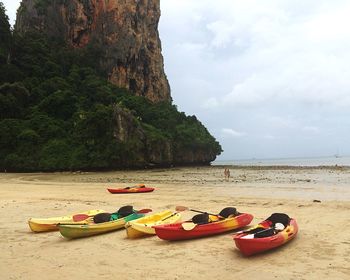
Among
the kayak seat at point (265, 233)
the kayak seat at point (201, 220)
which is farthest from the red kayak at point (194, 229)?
the kayak seat at point (265, 233)

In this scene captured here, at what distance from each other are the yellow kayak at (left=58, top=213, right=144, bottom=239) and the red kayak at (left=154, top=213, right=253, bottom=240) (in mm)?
2004

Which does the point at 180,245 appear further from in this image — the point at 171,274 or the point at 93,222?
the point at 93,222

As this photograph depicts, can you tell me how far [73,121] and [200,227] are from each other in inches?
2019

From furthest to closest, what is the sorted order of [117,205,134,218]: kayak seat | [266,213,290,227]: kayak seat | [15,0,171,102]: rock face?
[15,0,171,102]: rock face
[117,205,134,218]: kayak seat
[266,213,290,227]: kayak seat

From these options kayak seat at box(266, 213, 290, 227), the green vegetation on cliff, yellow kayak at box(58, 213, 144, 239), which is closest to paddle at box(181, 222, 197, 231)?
kayak seat at box(266, 213, 290, 227)

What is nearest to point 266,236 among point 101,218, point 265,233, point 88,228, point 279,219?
point 265,233

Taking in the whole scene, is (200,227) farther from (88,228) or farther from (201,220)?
(88,228)

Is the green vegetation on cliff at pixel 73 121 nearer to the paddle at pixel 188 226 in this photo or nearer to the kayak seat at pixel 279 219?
the paddle at pixel 188 226

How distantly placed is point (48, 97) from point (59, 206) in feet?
150

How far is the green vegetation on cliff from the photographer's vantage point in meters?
52.9

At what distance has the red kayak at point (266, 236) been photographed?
822 centimetres

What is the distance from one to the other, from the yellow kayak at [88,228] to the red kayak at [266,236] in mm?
4110

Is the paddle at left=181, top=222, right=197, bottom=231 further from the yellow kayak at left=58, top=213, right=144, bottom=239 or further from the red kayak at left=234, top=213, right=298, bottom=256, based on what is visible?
the yellow kayak at left=58, top=213, right=144, bottom=239

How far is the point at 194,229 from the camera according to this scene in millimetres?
10039
